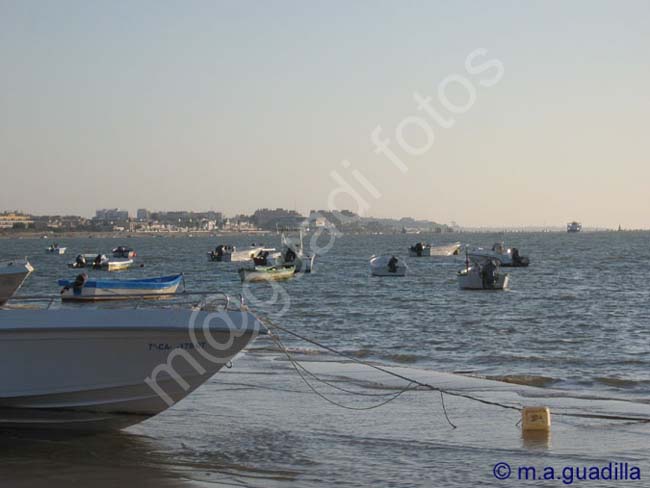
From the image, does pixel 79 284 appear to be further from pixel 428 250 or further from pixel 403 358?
pixel 428 250

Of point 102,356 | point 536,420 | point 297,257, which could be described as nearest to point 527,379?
point 536,420

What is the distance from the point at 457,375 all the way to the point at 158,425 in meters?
8.01

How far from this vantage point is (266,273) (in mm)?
62812

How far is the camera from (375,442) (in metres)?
12.5

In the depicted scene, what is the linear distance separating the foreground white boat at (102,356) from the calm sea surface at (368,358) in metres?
0.51

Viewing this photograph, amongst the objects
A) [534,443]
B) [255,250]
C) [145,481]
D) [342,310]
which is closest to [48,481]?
[145,481]

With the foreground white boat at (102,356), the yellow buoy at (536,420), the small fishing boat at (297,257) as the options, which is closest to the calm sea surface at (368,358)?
the foreground white boat at (102,356)

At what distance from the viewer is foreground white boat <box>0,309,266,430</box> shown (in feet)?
38.3

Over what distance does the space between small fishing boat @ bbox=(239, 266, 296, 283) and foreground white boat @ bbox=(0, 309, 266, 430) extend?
48559 millimetres

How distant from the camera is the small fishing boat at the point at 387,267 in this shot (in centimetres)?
6800

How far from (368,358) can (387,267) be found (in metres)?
45.4

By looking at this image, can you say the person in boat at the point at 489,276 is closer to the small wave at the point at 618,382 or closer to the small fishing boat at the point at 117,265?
the small wave at the point at 618,382

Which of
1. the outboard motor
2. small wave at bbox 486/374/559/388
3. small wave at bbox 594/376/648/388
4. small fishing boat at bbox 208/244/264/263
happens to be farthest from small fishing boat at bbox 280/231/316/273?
small wave at bbox 594/376/648/388

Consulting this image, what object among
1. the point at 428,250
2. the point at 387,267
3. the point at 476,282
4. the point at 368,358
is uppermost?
the point at 428,250
